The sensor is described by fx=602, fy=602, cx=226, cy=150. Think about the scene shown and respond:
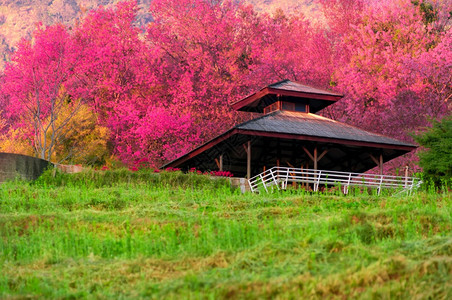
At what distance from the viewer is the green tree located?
18.9 meters

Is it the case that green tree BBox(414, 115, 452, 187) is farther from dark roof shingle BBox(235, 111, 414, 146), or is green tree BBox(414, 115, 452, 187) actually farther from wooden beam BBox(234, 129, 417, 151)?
dark roof shingle BBox(235, 111, 414, 146)

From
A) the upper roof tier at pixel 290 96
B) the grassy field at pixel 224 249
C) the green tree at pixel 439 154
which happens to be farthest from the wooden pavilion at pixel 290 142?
the grassy field at pixel 224 249

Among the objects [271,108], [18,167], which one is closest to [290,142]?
[271,108]

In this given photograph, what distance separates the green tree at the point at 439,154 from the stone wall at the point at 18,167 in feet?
44.1

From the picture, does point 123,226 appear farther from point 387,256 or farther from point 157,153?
point 157,153

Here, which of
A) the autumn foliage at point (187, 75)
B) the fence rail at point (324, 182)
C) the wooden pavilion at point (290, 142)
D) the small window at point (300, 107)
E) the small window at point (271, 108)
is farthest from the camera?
the autumn foliage at point (187, 75)

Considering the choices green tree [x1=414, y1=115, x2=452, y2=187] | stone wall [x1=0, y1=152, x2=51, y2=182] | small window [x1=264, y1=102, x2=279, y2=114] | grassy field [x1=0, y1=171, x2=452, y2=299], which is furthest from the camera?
small window [x1=264, y1=102, x2=279, y2=114]

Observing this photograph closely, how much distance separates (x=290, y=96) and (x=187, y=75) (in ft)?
26.3

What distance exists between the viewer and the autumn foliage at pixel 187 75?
104 ft

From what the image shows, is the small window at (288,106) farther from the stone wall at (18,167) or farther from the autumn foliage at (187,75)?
the stone wall at (18,167)

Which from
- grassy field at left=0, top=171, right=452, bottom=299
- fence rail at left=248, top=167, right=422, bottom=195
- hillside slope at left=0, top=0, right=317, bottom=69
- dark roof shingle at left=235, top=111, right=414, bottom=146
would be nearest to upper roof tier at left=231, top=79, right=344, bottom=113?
dark roof shingle at left=235, top=111, right=414, bottom=146

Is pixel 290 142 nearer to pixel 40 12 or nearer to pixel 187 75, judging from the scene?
pixel 187 75

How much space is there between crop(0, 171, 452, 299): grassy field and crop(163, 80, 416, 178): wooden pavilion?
26.9 ft

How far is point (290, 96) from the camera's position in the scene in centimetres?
2842
